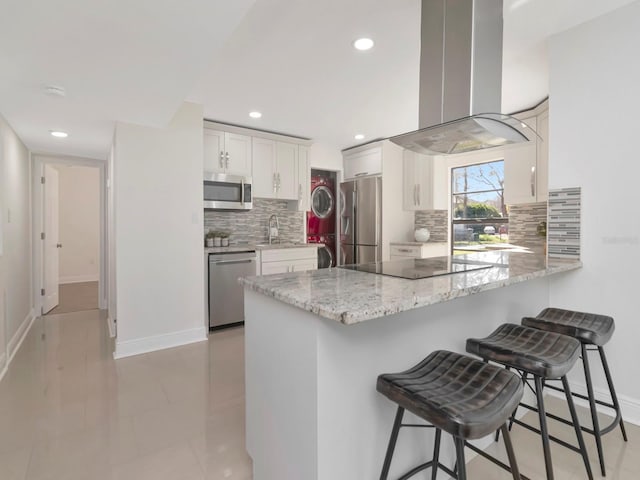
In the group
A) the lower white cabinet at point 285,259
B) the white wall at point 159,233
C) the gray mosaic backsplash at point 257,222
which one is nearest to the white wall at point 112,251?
the white wall at point 159,233

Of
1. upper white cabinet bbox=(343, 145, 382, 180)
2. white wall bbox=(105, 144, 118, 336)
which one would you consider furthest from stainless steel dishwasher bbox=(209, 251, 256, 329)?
upper white cabinet bbox=(343, 145, 382, 180)

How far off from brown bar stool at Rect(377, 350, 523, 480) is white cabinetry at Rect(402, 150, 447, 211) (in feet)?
12.6

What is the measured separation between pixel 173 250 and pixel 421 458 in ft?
8.93

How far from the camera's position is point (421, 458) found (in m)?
1.49

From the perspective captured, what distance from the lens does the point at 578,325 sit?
177cm

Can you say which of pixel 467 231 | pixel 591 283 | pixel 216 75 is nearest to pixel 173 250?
pixel 216 75

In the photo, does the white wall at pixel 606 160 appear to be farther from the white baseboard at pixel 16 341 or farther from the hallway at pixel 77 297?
the hallway at pixel 77 297

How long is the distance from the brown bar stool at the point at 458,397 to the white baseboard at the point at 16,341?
3.16 meters

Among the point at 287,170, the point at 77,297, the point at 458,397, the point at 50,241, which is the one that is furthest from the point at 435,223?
the point at 77,297

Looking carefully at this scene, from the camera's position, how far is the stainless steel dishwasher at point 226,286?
3.72 m

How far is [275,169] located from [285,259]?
1.24 m

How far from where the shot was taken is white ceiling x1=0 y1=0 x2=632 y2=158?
158 cm

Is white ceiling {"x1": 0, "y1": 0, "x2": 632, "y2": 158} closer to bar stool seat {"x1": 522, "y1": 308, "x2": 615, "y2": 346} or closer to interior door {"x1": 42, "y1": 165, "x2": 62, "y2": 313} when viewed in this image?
interior door {"x1": 42, "y1": 165, "x2": 62, "y2": 313}

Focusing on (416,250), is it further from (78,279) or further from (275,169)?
(78,279)
